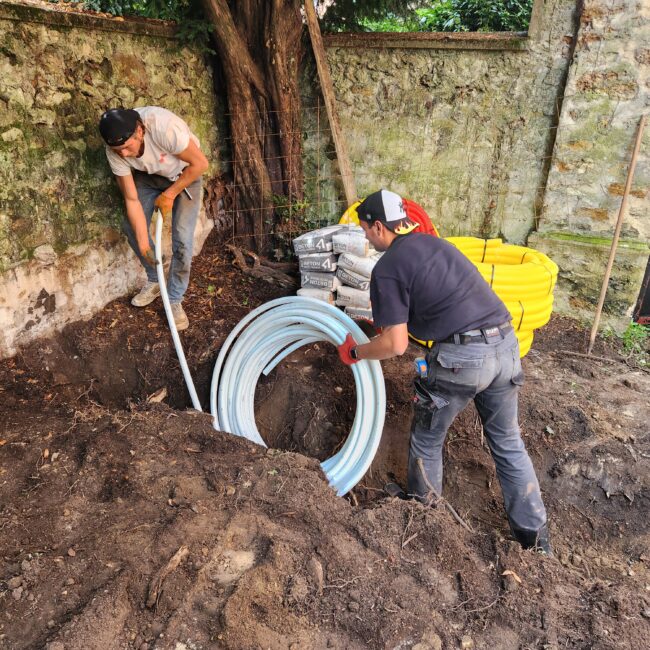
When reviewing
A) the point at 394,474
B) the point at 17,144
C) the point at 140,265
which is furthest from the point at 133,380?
the point at 394,474

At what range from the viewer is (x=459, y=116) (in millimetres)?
4773

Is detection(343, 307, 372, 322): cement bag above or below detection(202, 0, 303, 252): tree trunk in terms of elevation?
below

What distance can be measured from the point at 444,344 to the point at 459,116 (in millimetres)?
2980

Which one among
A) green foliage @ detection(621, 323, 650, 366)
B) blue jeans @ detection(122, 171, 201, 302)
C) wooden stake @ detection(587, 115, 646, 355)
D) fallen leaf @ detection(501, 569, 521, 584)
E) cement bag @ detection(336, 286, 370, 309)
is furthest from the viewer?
green foliage @ detection(621, 323, 650, 366)

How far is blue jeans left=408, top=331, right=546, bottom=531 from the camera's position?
103 inches

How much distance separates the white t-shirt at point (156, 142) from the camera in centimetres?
351

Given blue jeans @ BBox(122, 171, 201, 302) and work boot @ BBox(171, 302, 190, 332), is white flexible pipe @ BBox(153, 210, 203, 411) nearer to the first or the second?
blue jeans @ BBox(122, 171, 201, 302)

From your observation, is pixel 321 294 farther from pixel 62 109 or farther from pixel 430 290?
pixel 62 109

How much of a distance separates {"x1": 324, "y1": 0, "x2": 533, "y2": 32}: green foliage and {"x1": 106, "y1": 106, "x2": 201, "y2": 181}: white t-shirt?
2233 mm

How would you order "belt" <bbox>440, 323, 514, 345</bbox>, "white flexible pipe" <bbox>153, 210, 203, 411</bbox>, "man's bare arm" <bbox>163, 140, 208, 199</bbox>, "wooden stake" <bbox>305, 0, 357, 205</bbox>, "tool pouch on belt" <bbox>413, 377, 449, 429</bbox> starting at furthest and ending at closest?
1. "wooden stake" <bbox>305, 0, 357, 205</bbox>
2. "man's bare arm" <bbox>163, 140, 208, 199</bbox>
3. "white flexible pipe" <bbox>153, 210, 203, 411</bbox>
4. "tool pouch on belt" <bbox>413, 377, 449, 429</bbox>
5. "belt" <bbox>440, 323, 514, 345</bbox>

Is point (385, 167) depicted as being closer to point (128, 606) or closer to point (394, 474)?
point (394, 474)

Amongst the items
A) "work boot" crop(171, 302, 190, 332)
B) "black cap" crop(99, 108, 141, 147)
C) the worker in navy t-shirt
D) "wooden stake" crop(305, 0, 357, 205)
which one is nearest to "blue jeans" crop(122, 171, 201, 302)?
"work boot" crop(171, 302, 190, 332)

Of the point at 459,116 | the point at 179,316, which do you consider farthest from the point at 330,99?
the point at 179,316

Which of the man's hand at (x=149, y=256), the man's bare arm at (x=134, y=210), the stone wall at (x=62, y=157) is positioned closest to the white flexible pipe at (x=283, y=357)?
the man's hand at (x=149, y=256)
